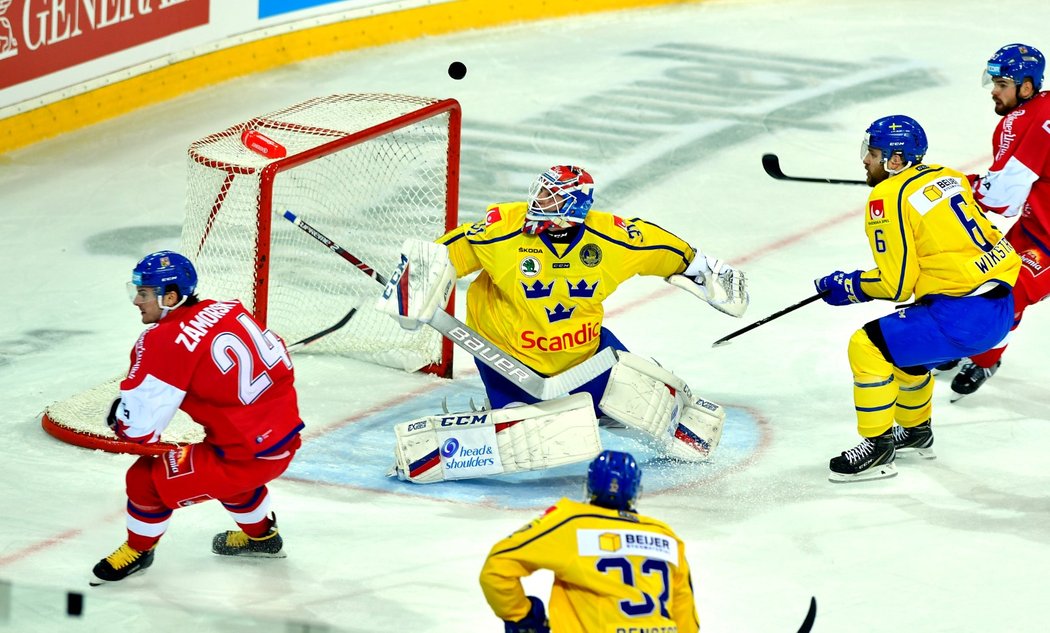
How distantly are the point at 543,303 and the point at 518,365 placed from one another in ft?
0.69

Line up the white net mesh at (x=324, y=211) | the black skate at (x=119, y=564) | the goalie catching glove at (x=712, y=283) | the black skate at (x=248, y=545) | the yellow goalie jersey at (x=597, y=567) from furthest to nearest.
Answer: the white net mesh at (x=324, y=211) → the goalie catching glove at (x=712, y=283) → the black skate at (x=248, y=545) → the black skate at (x=119, y=564) → the yellow goalie jersey at (x=597, y=567)

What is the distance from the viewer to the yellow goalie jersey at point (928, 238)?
207 inches

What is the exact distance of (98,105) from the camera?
8.82 meters

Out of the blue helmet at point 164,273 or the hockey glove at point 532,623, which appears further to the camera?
the blue helmet at point 164,273

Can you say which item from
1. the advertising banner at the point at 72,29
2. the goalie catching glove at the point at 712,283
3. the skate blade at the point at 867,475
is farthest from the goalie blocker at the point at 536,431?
the advertising banner at the point at 72,29

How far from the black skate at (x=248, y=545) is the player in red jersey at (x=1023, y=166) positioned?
Answer: 2.74 metres

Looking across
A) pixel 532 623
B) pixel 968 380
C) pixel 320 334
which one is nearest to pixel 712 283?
pixel 968 380

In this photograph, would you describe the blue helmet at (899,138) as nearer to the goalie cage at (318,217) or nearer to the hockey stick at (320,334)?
the goalie cage at (318,217)

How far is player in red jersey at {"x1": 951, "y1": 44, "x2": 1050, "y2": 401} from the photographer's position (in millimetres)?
6016

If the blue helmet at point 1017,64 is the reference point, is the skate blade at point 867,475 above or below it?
below

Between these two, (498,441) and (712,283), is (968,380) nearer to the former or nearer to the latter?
(712,283)

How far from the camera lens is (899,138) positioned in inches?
210

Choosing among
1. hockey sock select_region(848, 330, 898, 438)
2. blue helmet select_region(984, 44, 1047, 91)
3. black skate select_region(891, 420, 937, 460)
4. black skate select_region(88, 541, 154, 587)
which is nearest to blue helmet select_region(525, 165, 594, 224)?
hockey sock select_region(848, 330, 898, 438)

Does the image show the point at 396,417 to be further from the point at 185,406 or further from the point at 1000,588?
the point at 1000,588
